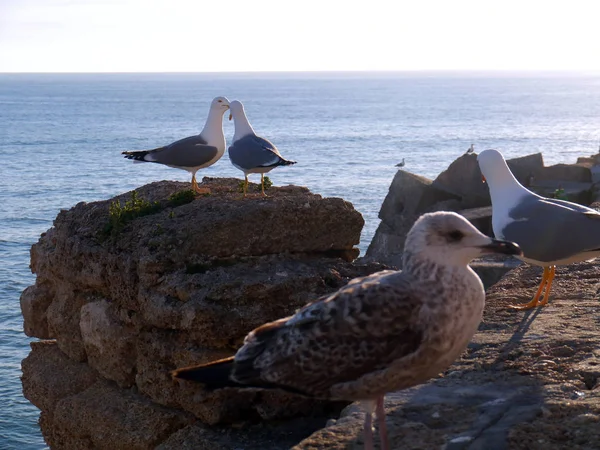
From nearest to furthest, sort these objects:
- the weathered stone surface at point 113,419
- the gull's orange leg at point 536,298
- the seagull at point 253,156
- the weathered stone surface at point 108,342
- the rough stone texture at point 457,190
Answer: the weathered stone surface at point 113,419 < the gull's orange leg at point 536,298 < the weathered stone surface at point 108,342 < the seagull at point 253,156 < the rough stone texture at point 457,190

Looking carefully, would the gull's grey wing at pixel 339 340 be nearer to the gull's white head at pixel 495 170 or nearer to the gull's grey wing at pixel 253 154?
the gull's white head at pixel 495 170

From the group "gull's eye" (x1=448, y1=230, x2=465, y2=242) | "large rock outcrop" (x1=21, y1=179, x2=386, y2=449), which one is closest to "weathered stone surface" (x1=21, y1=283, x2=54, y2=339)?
"large rock outcrop" (x1=21, y1=179, x2=386, y2=449)

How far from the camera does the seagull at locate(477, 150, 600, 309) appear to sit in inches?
311

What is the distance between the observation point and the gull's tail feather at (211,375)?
5.03 m

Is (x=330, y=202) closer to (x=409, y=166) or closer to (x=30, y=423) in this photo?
(x=30, y=423)

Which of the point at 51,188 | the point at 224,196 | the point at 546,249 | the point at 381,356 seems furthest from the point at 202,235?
the point at 51,188

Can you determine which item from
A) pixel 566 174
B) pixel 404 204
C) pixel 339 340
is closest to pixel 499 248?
pixel 339 340

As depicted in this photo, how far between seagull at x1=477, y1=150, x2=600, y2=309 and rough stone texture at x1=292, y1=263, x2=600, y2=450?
0.58 meters

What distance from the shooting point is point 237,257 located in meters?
8.37

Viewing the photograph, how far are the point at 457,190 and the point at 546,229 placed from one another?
1392 cm

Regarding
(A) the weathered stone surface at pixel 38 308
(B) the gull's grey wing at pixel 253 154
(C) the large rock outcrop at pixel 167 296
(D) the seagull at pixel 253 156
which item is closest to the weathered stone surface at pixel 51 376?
(C) the large rock outcrop at pixel 167 296

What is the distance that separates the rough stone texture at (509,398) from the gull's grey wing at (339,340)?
37.5 inches

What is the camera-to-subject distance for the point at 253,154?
10.8m

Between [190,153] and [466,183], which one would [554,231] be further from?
[466,183]
